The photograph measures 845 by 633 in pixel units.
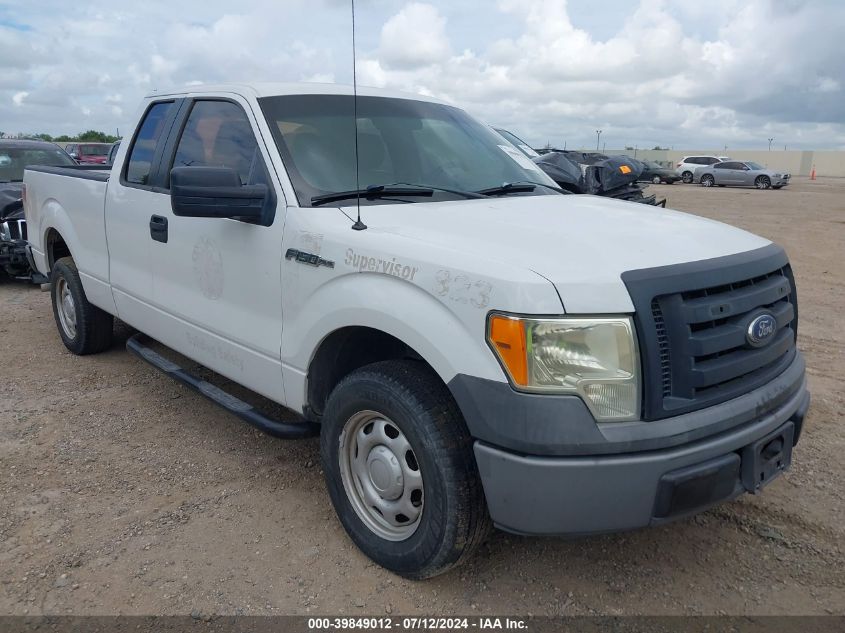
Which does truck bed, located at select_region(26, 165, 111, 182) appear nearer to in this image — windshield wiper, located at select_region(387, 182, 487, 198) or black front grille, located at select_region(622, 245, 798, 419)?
windshield wiper, located at select_region(387, 182, 487, 198)

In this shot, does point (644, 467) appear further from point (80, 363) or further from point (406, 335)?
point (80, 363)

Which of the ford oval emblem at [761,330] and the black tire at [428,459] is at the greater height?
the ford oval emblem at [761,330]

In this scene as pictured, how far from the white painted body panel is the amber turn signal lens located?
4 cm

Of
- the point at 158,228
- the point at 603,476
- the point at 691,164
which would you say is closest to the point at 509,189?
the point at 603,476

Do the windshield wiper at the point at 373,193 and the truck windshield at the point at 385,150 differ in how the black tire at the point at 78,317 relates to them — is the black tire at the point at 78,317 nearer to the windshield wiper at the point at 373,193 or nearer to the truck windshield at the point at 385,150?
the truck windshield at the point at 385,150

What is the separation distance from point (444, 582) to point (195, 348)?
1.91 meters

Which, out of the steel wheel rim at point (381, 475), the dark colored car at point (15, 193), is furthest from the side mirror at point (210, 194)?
the dark colored car at point (15, 193)

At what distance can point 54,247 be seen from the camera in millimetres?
6051

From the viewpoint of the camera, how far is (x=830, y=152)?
205ft

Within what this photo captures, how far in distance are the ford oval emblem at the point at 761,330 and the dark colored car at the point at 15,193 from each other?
7649 millimetres

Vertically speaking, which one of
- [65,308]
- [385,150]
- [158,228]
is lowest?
[65,308]

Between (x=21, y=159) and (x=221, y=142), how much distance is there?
23.8ft

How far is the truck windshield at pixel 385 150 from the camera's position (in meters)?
3.36

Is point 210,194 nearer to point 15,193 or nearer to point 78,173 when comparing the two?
point 78,173
